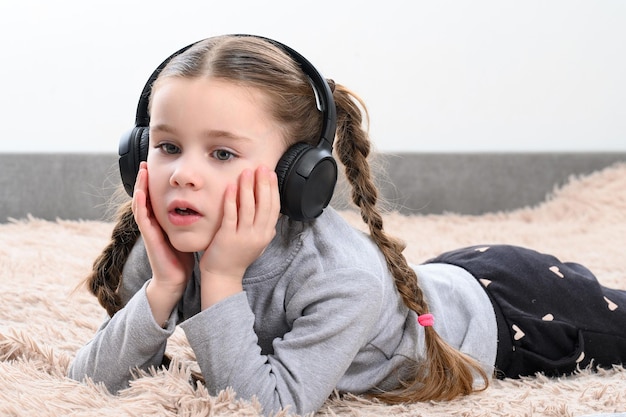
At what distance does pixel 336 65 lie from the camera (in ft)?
8.79

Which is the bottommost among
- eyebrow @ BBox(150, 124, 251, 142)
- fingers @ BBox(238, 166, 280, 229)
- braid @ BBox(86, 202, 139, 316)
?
braid @ BBox(86, 202, 139, 316)

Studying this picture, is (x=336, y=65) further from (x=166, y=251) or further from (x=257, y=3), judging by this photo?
(x=166, y=251)

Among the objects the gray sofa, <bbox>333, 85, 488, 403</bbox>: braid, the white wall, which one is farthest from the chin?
the white wall

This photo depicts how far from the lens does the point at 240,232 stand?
896 mm

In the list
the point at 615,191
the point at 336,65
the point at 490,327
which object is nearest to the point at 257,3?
the point at 336,65

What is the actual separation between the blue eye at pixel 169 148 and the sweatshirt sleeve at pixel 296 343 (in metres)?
0.17

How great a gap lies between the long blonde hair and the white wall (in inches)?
62.1

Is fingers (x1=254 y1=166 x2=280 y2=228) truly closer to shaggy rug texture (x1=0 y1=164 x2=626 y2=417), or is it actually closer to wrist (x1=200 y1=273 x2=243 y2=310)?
wrist (x1=200 y1=273 x2=243 y2=310)

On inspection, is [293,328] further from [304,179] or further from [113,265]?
[113,265]

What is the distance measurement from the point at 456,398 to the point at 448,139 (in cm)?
182

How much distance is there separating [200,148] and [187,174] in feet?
0.12

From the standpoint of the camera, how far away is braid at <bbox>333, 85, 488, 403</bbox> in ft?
3.33

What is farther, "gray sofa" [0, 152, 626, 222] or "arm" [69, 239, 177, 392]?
"gray sofa" [0, 152, 626, 222]

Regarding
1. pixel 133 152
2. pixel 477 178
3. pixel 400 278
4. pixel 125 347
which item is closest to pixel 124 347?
pixel 125 347
